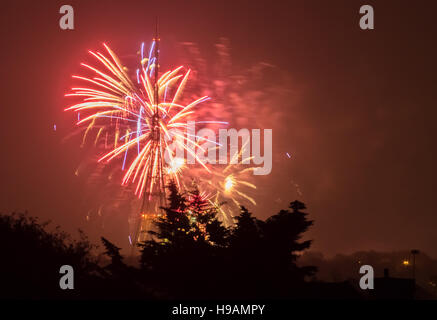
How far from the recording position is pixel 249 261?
109 feet

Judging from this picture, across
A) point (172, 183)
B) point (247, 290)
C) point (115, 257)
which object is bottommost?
point (247, 290)

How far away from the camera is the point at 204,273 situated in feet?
106

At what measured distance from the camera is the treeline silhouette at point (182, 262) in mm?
27719

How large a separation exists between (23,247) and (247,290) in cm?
1470

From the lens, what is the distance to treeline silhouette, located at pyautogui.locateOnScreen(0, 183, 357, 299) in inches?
1091

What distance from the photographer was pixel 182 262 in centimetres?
3403

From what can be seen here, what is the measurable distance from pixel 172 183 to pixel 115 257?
11715 mm
